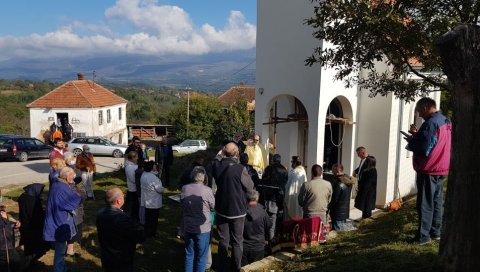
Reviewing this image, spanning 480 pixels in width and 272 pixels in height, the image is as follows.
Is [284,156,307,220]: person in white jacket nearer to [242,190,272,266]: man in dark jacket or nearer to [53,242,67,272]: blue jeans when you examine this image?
[242,190,272,266]: man in dark jacket

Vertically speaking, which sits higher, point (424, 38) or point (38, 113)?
point (424, 38)

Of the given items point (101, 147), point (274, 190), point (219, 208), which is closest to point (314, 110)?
point (274, 190)

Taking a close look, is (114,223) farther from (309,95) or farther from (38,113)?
(38,113)

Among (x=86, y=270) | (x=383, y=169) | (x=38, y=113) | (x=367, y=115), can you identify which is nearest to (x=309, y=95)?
(x=367, y=115)

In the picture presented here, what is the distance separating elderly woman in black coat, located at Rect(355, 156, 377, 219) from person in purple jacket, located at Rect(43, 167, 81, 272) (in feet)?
19.1

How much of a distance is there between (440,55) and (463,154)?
863 millimetres

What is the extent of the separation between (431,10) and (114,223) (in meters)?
5.37

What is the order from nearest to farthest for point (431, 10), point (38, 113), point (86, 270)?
point (431, 10) → point (86, 270) → point (38, 113)

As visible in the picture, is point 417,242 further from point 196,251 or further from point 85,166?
point 85,166

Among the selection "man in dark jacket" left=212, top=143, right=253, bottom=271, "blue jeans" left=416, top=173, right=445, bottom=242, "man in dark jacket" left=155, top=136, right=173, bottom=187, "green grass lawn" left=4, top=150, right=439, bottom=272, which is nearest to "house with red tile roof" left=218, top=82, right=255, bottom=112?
"man in dark jacket" left=155, top=136, right=173, bottom=187

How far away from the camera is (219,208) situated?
611cm

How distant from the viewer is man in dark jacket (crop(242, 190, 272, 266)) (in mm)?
6391

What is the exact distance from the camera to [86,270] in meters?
6.86

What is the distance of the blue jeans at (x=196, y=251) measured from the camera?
5.94 m
